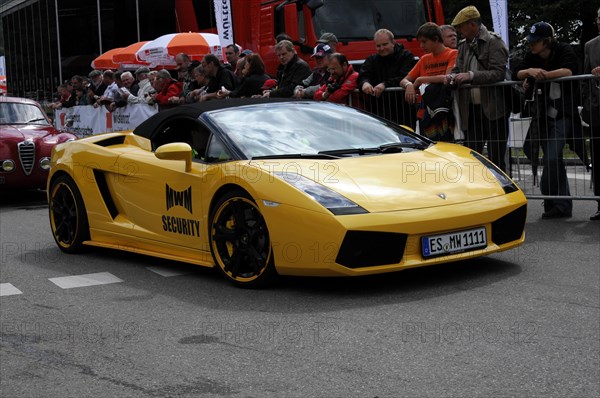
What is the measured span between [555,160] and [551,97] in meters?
0.59

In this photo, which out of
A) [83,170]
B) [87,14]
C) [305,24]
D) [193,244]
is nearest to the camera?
[193,244]

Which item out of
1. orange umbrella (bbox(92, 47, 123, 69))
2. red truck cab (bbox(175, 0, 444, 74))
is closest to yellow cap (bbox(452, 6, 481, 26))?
red truck cab (bbox(175, 0, 444, 74))

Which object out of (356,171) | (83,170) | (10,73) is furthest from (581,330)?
(10,73)

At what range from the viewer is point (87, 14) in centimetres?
2570

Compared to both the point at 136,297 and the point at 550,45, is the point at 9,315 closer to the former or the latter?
the point at 136,297

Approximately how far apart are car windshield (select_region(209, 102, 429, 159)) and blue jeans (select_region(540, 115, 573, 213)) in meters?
2.16

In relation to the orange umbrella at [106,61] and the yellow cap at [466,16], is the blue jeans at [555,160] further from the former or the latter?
the orange umbrella at [106,61]

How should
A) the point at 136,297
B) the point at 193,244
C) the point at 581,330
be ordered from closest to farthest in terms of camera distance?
the point at 581,330
the point at 136,297
the point at 193,244

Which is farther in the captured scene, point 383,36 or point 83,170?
point 383,36

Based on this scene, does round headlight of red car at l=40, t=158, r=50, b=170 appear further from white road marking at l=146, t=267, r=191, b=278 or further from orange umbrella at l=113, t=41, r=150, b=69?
orange umbrella at l=113, t=41, r=150, b=69

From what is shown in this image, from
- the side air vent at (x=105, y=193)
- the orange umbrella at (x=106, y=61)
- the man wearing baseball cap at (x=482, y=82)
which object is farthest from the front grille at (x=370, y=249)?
the orange umbrella at (x=106, y=61)

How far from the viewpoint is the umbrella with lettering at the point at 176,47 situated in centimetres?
2036

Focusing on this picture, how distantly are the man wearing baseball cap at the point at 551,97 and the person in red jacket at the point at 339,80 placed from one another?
7.26 feet

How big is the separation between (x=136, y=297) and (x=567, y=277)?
112 inches
